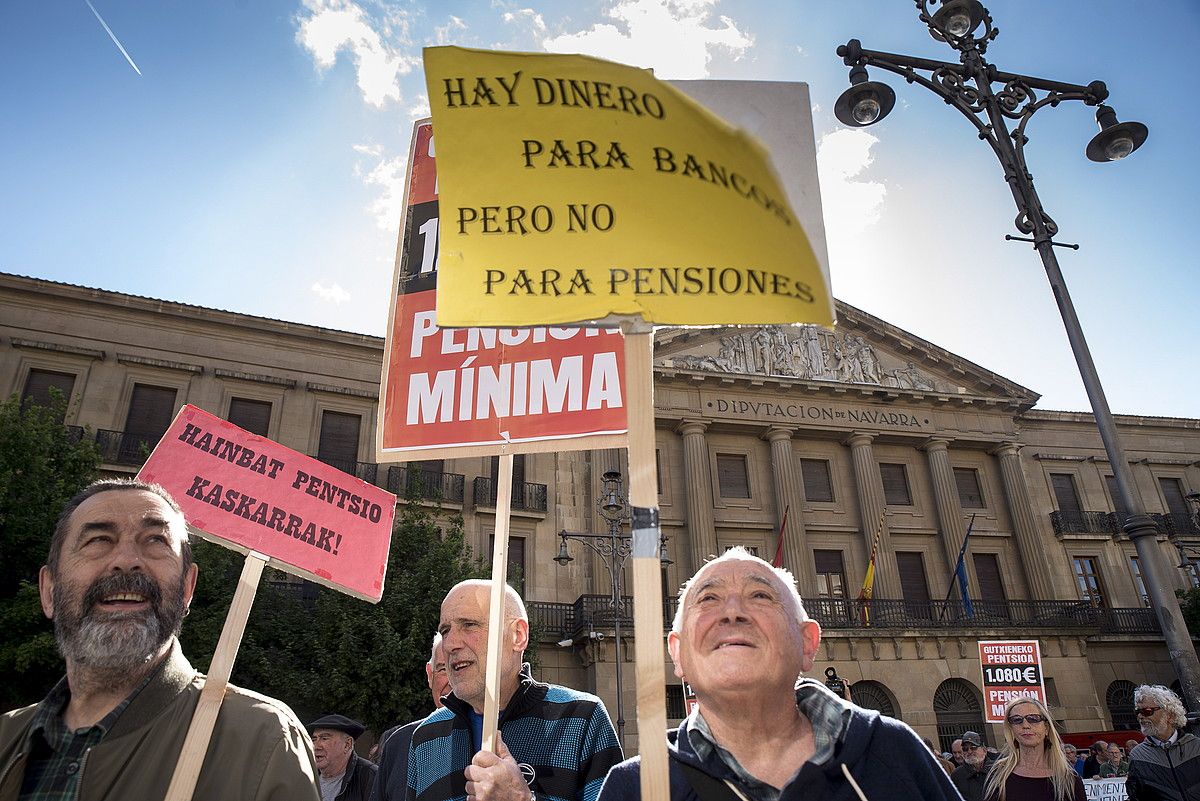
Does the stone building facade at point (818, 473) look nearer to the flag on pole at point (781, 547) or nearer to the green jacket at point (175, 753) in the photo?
the flag on pole at point (781, 547)

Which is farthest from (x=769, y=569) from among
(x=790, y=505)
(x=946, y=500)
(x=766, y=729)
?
(x=946, y=500)

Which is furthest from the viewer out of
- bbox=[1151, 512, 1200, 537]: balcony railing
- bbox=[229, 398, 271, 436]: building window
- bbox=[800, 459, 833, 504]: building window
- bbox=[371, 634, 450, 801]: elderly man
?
bbox=[1151, 512, 1200, 537]: balcony railing

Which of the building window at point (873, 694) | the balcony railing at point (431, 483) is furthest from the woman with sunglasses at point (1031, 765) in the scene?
the building window at point (873, 694)

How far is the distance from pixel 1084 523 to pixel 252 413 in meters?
28.4

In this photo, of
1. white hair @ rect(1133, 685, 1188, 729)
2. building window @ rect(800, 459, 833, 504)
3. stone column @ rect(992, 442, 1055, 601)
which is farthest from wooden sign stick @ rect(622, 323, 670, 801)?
stone column @ rect(992, 442, 1055, 601)

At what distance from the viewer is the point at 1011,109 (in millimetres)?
7641

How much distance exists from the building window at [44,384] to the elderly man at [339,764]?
724 inches

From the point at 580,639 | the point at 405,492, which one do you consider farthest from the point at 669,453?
the point at 405,492

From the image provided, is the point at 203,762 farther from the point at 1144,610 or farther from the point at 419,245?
the point at 1144,610

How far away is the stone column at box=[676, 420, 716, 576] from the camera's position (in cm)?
2356

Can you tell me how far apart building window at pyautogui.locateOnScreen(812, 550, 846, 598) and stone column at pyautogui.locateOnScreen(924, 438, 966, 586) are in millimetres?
3667

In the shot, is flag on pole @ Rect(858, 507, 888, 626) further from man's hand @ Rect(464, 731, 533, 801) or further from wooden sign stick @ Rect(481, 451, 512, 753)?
man's hand @ Rect(464, 731, 533, 801)

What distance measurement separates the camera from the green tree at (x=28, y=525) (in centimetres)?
1311

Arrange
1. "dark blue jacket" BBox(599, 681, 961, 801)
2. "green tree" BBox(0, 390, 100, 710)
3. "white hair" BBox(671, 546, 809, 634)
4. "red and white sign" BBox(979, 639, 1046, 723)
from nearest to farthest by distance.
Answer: "dark blue jacket" BBox(599, 681, 961, 801) < "white hair" BBox(671, 546, 809, 634) < "red and white sign" BBox(979, 639, 1046, 723) < "green tree" BBox(0, 390, 100, 710)
